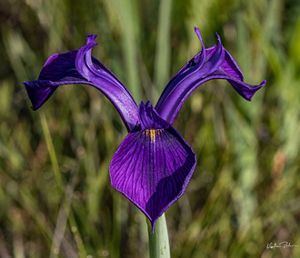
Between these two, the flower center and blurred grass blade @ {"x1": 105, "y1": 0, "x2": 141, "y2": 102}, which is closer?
the flower center

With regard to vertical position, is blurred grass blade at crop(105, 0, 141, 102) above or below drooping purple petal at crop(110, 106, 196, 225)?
above

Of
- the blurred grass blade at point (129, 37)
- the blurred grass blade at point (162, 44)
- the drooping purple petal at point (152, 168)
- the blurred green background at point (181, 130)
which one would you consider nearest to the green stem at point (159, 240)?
the drooping purple petal at point (152, 168)

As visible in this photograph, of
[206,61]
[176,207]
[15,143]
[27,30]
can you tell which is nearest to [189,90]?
[206,61]

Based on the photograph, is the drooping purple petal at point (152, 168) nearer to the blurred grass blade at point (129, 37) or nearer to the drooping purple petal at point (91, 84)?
the drooping purple petal at point (91, 84)

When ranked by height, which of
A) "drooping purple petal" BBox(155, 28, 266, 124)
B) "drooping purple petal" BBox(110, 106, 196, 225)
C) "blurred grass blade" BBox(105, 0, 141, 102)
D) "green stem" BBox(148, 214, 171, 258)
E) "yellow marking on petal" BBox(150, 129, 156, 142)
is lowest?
"green stem" BBox(148, 214, 171, 258)

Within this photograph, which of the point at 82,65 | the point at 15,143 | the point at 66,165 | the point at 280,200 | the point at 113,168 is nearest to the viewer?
the point at 113,168

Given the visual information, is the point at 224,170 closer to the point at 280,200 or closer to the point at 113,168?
the point at 280,200

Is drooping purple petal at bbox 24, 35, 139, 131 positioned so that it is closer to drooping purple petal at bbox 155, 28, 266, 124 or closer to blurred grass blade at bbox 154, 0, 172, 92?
drooping purple petal at bbox 155, 28, 266, 124

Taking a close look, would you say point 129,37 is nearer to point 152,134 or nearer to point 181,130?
point 181,130

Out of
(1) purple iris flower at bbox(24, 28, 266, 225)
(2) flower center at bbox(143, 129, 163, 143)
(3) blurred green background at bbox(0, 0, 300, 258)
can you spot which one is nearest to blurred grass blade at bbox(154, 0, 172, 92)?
(3) blurred green background at bbox(0, 0, 300, 258)
